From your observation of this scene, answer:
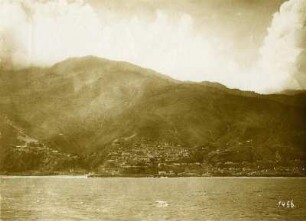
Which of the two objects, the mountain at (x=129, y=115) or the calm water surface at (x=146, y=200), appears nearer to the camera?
the calm water surface at (x=146, y=200)

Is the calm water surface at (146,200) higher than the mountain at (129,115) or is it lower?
lower

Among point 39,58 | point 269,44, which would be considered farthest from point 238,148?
point 39,58

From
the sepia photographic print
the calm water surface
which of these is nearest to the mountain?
the sepia photographic print

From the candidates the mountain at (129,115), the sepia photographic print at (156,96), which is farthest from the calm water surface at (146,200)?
the mountain at (129,115)

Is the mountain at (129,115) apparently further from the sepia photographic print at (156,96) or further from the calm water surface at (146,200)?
the calm water surface at (146,200)

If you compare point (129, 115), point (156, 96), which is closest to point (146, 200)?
point (129, 115)

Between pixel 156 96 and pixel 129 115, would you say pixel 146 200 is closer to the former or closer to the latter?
pixel 129 115

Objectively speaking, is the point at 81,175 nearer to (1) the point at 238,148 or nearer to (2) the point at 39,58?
(2) the point at 39,58
